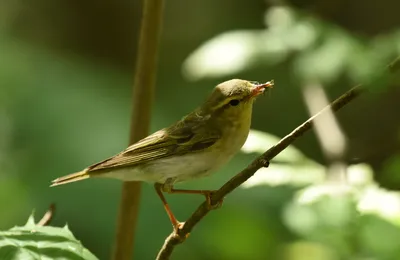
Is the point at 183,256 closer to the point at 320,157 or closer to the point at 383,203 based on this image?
the point at 320,157

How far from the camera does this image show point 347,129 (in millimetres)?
6578

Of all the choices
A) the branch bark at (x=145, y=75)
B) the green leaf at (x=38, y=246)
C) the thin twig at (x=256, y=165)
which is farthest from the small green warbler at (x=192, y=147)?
the green leaf at (x=38, y=246)

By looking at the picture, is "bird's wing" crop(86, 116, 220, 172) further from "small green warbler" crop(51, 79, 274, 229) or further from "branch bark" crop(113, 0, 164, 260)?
"branch bark" crop(113, 0, 164, 260)

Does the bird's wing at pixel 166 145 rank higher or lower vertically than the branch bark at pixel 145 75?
lower

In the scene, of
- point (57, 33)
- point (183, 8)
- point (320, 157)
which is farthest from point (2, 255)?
point (183, 8)

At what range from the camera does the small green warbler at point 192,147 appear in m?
2.46

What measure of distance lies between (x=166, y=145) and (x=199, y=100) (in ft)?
13.2

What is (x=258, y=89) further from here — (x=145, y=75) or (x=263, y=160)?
(x=263, y=160)

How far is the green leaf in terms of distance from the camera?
160 centimetres

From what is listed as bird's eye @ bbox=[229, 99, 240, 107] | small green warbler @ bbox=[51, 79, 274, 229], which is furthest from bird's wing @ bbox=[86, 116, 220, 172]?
bird's eye @ bbox=[229, 99, 240, 107]

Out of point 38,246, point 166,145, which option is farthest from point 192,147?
point 38,246

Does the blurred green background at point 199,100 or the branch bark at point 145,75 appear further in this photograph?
the branch bark at point 145,75

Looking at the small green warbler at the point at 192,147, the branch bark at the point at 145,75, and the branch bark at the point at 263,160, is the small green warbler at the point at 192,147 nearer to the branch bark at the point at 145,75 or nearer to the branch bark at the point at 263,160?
the branch bark at the point at 145,75

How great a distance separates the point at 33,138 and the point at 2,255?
397 cm
